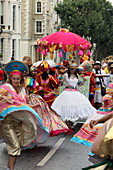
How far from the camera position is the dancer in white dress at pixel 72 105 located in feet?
39.5

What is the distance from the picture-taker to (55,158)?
878 centimetres

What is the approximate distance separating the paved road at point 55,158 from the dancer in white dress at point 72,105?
1.83 metres

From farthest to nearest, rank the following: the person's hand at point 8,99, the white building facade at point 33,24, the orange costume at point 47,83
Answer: the white building facade at point 33,24, the orange costume at point 47,83, the person's hand at point 8,99

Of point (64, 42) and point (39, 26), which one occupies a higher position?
point (64, 42)

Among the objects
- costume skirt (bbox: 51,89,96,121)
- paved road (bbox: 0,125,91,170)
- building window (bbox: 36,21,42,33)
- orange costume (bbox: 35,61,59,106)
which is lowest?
paved road (bbox: 0,125,91,170)

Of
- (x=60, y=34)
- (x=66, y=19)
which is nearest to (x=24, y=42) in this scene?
(x=66, y=19)

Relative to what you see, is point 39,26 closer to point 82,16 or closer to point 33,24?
point 33,24

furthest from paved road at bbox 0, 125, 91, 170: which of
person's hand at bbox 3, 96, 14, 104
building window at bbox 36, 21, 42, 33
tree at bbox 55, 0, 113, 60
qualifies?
building window at bbox 36, 21, 42, 33

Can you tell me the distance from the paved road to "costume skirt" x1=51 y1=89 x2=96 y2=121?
5.96ft

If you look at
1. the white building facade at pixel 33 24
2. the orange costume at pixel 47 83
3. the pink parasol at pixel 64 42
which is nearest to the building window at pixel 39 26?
the white building facade at pixel 33 24

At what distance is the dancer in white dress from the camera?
39.5 feet

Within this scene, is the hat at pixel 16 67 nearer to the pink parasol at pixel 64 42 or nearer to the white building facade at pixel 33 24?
the pink parasol at pixel 64 42

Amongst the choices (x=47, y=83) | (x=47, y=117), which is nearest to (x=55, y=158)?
(x=47, y=117)

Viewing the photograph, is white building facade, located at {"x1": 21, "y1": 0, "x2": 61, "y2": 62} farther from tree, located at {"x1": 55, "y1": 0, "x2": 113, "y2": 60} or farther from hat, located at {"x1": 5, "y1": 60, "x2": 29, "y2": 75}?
hat, located at {"x1": 5, "y1": 60, "x2": 29, "y2": 75}
